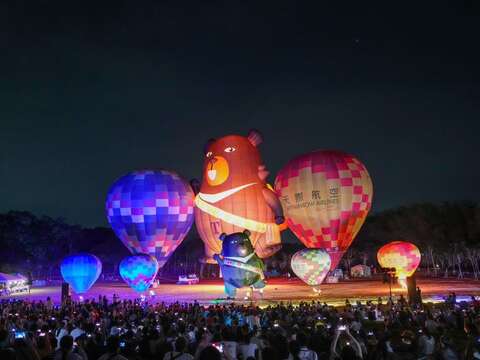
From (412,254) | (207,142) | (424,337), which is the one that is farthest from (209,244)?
(424,337)

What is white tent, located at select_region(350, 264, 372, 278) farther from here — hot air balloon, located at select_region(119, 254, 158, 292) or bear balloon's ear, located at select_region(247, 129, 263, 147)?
hot air balloon, located at select_region(119, 254, 158, 292)

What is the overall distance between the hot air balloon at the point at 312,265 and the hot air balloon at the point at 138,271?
770 centimetres

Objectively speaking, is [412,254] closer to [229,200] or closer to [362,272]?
[229,200]

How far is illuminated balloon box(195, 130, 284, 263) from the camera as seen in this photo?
3247 cm

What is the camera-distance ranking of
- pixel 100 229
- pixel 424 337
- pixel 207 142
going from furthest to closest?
pixel 100 229
pixel 207 142
pixel 424 337

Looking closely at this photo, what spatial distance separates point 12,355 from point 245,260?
1775 cm

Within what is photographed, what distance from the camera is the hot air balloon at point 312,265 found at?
23.9m

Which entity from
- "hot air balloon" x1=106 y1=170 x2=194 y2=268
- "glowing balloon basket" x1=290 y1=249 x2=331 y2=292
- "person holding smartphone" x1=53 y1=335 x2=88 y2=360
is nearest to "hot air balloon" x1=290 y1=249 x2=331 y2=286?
"glowing balloon basket" x1=290 y1=249 x2=331 y2=292

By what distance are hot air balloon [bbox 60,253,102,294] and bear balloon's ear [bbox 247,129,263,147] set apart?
13.3 m

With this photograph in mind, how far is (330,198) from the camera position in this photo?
89.9 feet

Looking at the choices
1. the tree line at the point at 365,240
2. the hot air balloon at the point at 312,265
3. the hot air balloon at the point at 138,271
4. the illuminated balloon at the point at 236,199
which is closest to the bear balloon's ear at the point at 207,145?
the illuminated balloon at the point at 236,199

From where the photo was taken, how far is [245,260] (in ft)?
73.3

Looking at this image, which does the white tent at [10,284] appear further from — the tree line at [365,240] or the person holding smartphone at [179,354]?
the person holding smartphone at [179,354]

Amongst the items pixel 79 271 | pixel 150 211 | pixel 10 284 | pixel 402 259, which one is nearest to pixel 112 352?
pixel 402 259
